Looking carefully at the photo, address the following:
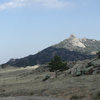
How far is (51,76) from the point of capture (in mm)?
73625

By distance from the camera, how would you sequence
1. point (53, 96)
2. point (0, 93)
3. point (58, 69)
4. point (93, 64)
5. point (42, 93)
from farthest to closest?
point (58, 69)
point (93, 64)
point (0, 93)
point (42, 93)
point (53, 96)

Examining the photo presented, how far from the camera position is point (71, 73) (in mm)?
69500

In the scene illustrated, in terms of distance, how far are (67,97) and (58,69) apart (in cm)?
4919

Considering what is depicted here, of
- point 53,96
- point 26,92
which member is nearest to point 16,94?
point 26,92

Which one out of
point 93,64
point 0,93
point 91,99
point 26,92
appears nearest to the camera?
point 91,99

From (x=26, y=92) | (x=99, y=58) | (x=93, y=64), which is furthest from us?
(x=99, y=58)

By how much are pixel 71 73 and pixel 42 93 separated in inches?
963

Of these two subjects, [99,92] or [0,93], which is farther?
[0,93]

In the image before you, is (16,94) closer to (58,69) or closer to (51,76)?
(51,76)

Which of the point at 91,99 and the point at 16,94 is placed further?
the point at 16,94

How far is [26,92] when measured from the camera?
50.2 m

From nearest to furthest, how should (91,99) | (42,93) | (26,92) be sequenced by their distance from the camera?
(91,99) < (42,93) < (26,92)

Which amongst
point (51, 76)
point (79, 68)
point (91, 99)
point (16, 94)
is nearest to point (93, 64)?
point (79, 68)

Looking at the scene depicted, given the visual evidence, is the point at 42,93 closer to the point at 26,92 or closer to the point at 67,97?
the point at 26,92
